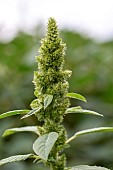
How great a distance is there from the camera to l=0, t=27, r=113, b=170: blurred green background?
3.25m

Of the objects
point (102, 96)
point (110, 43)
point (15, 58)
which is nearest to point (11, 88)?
point (15, 58)

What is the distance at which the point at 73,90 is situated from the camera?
3.71 metres

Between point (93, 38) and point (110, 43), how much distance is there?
27cm

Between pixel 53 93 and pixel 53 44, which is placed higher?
pixel 53 44

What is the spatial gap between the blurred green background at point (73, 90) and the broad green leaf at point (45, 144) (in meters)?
1.86

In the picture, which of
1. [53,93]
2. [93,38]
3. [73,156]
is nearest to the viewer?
[53,93]

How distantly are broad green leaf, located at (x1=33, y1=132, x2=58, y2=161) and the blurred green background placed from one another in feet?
6.12

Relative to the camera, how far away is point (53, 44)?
115cm

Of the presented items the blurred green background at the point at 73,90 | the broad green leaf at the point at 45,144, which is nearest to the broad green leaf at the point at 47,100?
the broad green leaf at the point at 45,144

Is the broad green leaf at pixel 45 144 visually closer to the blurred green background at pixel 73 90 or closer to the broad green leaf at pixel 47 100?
the broad green leaf at pixel 47 100

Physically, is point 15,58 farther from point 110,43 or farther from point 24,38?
point 110,43

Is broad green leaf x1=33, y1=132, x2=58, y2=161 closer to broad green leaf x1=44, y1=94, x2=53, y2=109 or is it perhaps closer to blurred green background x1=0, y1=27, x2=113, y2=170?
broad green leaf x1=44, y1=94, x2=53, y2=109

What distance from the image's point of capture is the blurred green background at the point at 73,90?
10.7 ft

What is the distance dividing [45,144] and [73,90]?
264cm
